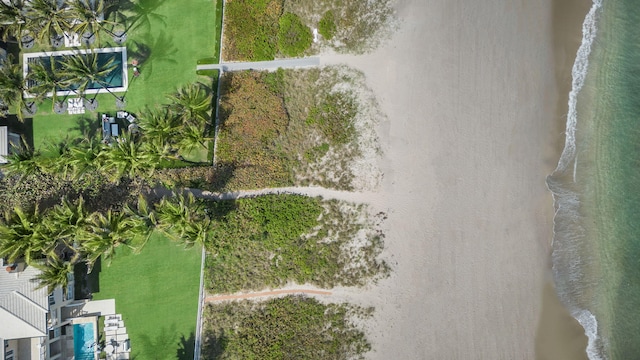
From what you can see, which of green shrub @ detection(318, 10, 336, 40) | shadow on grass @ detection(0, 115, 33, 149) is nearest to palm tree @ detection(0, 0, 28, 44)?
shadow on grass @ detection(0, 115, 33, 149)

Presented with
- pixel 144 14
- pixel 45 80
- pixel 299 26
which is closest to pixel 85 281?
pixel 45 80

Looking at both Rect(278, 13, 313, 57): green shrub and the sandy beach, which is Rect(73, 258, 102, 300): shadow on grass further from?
Rect(278, 13, 313, 57): green shrub

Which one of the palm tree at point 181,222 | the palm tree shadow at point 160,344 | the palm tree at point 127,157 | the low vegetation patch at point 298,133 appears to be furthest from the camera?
the low vegetation patch at point 298,133

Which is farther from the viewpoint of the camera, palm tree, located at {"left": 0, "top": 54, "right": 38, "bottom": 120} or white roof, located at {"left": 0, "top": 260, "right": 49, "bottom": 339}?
palm tree, located at {"left": 0, "top": 54, "right": 38, "bottom": 120}

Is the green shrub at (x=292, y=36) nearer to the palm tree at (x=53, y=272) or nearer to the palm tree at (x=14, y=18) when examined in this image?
the palm tree at (x=14, y=18)

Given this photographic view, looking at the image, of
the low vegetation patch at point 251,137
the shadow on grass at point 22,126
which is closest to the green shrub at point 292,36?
the low vegetation patch at point 251,137

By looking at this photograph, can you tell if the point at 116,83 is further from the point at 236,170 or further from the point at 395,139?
the point at 395,139

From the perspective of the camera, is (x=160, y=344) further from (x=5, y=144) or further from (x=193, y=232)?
(x=5, y=144)
